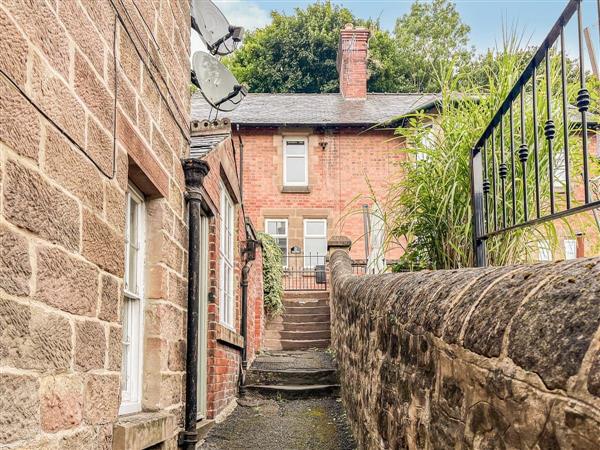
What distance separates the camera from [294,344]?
12461 millimetres

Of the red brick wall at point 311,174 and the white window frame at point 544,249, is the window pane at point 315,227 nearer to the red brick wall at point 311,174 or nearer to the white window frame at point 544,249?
the red brick wall at point 311,174

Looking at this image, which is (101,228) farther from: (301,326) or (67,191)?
(301,326)

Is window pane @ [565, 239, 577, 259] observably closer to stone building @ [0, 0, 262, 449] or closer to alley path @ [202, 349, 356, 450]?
stone building @ [0, 0, 262, 449]

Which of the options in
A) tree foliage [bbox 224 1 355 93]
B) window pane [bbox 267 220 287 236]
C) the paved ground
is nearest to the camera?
the paved ground

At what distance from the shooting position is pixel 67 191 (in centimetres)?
267

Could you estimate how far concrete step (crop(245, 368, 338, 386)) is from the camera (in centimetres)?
933

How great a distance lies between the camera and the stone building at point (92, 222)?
7.20ft

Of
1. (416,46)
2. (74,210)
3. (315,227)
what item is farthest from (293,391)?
(416,46)

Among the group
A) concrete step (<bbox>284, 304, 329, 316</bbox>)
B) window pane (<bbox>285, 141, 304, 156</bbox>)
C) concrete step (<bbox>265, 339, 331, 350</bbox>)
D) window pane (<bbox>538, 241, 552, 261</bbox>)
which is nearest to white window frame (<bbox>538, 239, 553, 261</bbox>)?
window pane (<bbox>538, 241, 552, 261</bbox>)

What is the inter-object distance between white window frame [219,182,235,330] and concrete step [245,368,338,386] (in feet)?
2.98

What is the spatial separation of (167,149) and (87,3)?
1835mm

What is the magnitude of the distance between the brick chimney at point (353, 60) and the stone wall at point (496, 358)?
799 inches

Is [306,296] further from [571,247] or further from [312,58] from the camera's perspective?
[312,58]

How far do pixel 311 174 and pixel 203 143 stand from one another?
14693mm
